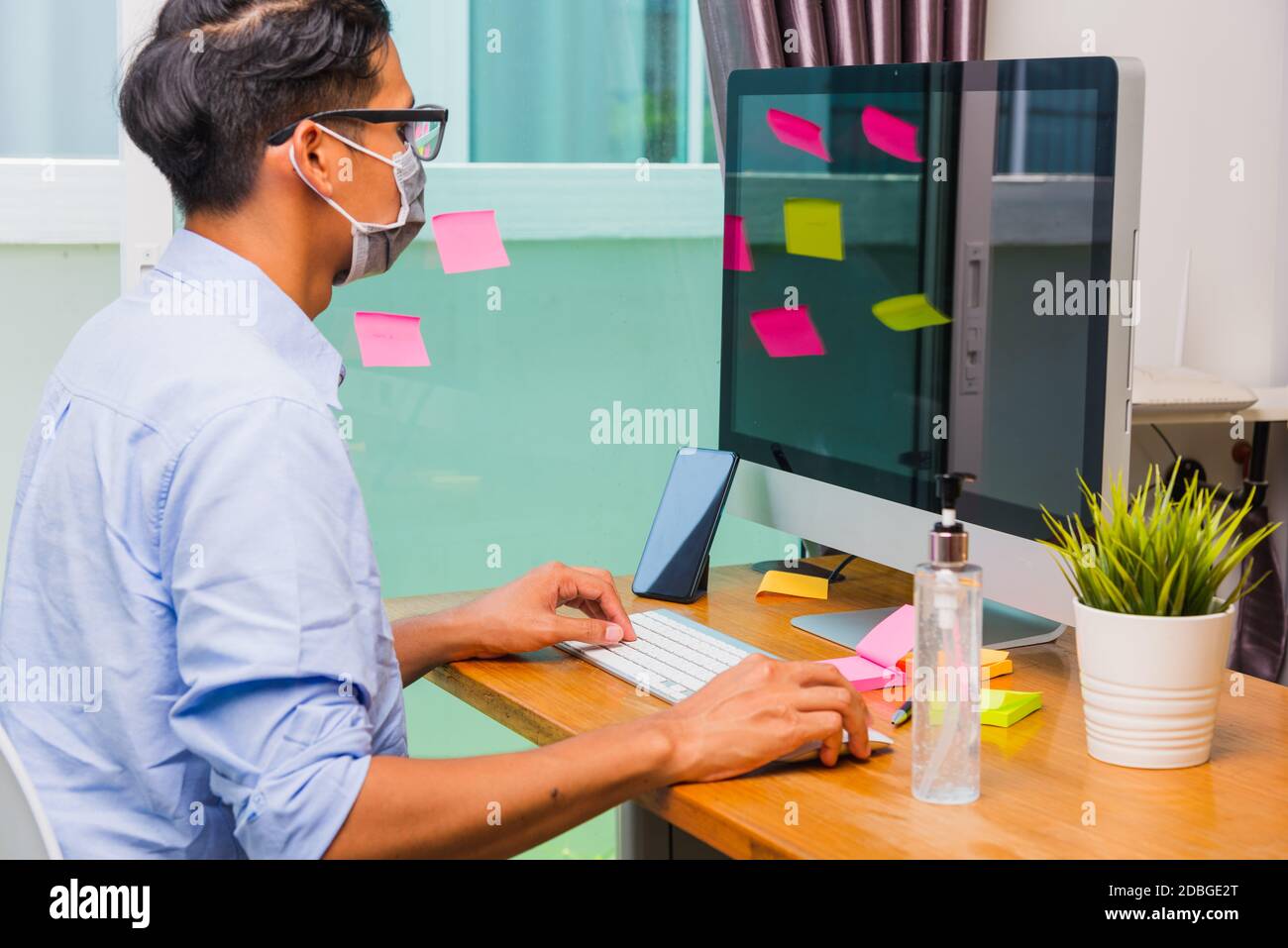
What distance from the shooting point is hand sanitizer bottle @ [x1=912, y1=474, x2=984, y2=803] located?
36.8 inches

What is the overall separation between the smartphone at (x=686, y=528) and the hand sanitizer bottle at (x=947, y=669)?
1.90 feet

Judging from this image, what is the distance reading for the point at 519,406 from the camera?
8.38 feet

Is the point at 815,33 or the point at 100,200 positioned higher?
the point at 815,33

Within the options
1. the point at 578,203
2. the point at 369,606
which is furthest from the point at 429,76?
the point at 369,606

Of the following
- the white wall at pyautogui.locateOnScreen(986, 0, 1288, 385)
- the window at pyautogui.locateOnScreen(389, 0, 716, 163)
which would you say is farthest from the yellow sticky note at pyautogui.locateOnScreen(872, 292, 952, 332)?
→ the white wall at pyautogui.locateOnScreen(986, 0, 1288, 385)

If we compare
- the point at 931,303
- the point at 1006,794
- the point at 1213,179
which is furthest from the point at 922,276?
the point at 1213,179

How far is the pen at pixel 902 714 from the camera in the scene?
43.5 inches

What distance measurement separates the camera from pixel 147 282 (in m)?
1.05

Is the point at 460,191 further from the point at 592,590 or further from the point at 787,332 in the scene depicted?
the point at 592,590

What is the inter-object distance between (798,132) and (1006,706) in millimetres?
670

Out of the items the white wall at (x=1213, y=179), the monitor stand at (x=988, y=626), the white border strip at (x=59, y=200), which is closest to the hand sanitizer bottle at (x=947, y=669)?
the monitor stand at (x=988, y=626)

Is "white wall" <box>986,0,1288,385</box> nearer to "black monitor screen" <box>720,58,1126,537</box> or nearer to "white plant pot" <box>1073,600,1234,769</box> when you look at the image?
"black monitor screen" <box>720,58,1126,537</box>

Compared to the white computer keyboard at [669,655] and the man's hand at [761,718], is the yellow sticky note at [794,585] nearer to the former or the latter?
the white computer keyboard at [669,655]
